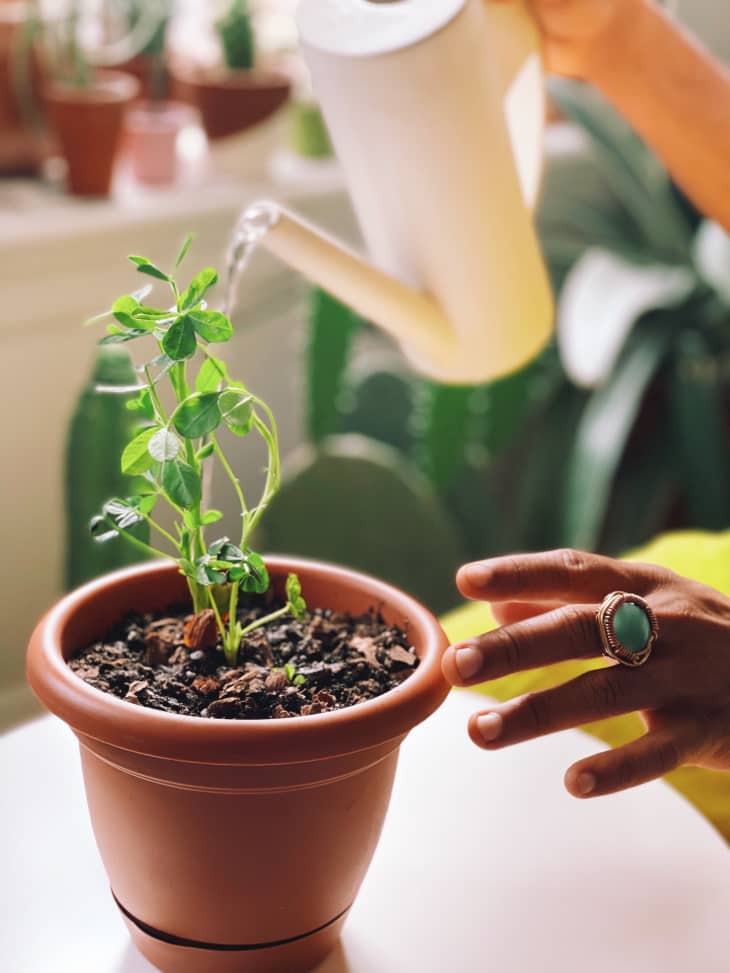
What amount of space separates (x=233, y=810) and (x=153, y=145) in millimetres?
1272

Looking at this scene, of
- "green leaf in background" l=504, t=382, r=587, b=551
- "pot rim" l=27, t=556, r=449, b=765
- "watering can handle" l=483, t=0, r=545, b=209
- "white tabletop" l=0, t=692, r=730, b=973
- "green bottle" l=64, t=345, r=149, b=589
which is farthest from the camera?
"green leaf in background" l=504, t=382, r=587, b=551

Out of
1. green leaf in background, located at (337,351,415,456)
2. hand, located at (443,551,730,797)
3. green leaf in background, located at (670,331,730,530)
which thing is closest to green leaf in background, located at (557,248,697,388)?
green leaf in background, located at (670,331,730,530)

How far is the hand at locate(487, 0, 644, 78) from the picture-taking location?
2.72 ft

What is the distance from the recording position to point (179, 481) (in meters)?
0.54

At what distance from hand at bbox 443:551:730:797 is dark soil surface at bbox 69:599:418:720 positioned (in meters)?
0.06

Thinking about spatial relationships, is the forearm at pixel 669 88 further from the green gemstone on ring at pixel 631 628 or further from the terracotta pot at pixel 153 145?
the terracotta pot at pixel 153 145

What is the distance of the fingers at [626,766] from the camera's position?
554mm

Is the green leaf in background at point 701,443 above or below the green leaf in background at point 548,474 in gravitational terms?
above

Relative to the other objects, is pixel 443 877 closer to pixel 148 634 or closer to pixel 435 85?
pixel 148 634

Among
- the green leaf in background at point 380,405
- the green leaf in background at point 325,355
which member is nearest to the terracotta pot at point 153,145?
the green leaf in background at point 325,355

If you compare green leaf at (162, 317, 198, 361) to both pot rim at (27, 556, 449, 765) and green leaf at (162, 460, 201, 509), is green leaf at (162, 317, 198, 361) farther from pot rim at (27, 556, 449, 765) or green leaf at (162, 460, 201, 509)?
pot rim at (27, 556, 449, 765)

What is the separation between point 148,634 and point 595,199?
1.77 m

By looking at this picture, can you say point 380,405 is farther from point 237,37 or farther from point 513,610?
point 513,610

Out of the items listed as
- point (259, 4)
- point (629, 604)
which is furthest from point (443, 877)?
point (259, 4)
